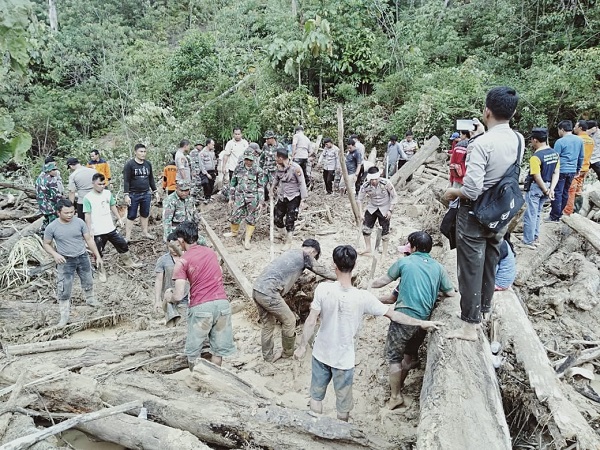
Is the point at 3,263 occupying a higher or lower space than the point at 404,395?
higher

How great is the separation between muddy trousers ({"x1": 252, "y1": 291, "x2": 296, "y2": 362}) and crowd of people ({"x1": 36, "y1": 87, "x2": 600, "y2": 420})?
0.01 meters

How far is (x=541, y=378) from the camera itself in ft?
11.3

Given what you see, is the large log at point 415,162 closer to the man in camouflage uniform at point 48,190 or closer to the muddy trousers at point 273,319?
the muddy trousers at point 273,319

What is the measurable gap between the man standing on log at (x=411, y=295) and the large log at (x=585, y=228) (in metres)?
3.31

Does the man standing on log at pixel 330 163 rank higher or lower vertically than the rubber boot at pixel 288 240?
higher

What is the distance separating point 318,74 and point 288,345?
13.4m

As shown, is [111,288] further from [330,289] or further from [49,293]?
[330,289]

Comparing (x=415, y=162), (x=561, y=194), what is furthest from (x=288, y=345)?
(x=415, y=162)

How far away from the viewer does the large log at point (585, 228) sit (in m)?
6.30

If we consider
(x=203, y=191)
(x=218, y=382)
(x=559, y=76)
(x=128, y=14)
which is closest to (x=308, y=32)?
(x=203, y=191)

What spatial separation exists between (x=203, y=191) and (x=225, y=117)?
5.52 metres

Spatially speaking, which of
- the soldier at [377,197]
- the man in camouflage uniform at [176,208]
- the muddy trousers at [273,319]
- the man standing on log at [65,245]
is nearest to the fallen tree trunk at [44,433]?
the muddy trousers at [273,319]

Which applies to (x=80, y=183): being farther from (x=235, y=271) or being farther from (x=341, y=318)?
(x=341, y=318)

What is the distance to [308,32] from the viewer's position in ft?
47.2
